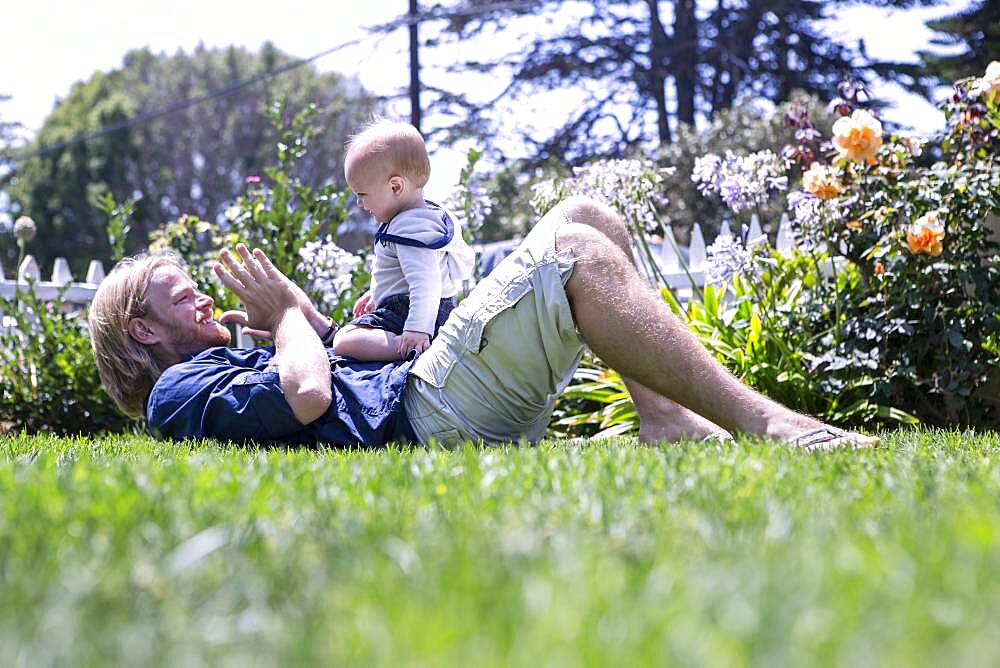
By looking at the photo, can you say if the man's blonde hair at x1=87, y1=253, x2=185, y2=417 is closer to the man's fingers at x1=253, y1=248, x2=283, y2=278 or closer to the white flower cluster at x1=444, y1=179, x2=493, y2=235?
the man's fingers at x1=253, y1=248, x2=283, y2=278

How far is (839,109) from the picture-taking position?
15.2ft

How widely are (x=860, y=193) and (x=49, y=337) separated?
427 centimetres

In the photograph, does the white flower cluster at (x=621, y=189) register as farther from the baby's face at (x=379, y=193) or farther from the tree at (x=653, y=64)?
the tree at (x=653, y=64)

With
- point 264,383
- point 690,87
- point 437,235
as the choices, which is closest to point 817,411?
point 437,235

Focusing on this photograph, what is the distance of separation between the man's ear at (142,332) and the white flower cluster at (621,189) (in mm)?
2501

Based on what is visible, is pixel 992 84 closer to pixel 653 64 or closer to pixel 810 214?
Answer: pixel 810 214

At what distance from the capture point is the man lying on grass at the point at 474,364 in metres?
2.66

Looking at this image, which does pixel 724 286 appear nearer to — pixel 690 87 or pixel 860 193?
pixel 860 193

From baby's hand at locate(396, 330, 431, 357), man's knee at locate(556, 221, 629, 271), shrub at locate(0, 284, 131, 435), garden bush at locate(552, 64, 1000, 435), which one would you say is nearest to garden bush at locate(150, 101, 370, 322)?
shrub at locate(0, 284, 131, 435)

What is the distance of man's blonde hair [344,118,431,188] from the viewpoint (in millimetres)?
3541

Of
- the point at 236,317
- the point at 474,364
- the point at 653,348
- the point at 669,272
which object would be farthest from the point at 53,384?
the point at 653,348

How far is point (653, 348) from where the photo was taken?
2.65m

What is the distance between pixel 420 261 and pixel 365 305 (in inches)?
18.5

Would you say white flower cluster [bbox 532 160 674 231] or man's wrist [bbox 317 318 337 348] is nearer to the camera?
man's wrist [bbox 317 318 337 348]
